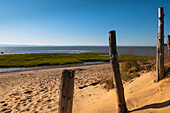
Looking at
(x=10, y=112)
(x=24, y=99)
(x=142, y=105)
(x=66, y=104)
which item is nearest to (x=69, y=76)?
(x=66, y=104)

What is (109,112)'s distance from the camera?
4.02 meters

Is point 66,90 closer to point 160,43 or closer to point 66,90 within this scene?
point 66,90

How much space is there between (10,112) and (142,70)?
727cm

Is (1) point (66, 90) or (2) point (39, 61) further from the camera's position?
(2) point (39, 61)

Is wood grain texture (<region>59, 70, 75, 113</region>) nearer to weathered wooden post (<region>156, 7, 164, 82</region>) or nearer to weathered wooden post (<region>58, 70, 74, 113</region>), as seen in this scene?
weathered wooden post (<region>58, 70, 74, 113</region>)

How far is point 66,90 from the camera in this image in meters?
2.96

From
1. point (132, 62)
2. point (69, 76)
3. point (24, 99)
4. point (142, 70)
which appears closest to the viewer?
point (69, 76)

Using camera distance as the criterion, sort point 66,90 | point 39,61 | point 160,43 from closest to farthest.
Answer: point 66,90 → point 160,43 → point 39,61

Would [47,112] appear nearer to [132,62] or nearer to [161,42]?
[161,42]

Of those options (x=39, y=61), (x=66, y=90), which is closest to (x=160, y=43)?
(x=66, y=90)

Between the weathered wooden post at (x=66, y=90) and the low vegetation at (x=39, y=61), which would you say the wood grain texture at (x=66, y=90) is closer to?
the weathered wooden post at (x=66, y=90)

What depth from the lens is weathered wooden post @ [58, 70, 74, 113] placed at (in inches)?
114

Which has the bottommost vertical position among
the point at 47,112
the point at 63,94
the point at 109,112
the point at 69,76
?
the point at 47,112

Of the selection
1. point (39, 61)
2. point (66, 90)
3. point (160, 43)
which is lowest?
point (39, 61)
